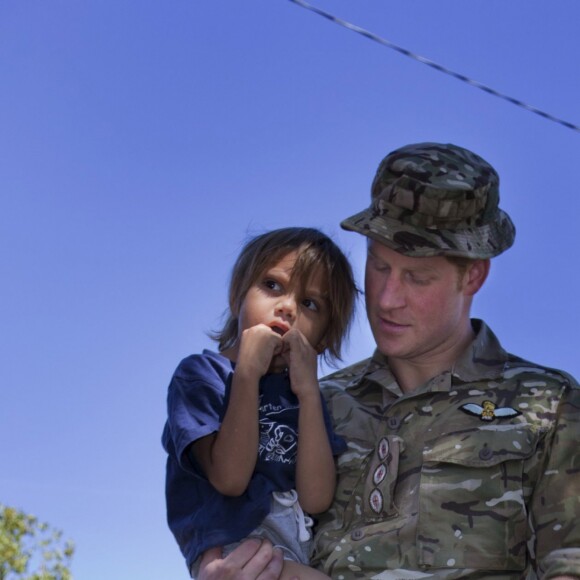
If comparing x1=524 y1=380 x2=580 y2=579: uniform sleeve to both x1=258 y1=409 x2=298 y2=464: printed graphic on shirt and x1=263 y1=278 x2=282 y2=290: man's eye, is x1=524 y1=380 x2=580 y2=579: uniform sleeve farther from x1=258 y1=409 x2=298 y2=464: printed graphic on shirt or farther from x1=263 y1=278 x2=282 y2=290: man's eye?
x1=263 y1=278 x2=282 y2=290: man's eye

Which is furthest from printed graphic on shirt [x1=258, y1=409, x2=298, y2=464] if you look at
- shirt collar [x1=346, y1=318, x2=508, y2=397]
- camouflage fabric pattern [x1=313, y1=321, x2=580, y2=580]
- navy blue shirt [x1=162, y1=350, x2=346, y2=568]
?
shirt collar [x1=346, y1=318, x2=508, y2=397]

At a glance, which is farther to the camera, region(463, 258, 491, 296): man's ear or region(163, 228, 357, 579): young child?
region(463, 258, 491, 296): man's ear

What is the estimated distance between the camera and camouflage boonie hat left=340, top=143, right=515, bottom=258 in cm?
354

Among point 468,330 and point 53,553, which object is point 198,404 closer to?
point 468,330

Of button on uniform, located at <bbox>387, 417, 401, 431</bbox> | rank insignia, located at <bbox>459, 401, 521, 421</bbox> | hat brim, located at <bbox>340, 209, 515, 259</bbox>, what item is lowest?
button on uniform, located at <bbox>387, 417, 401, 431</bbox>

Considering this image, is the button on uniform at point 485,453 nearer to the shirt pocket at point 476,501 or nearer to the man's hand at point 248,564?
the shirt pocket at point 476,501

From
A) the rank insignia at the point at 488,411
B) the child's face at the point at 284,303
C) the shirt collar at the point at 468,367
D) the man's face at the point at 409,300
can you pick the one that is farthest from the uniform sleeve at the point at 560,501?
the child's face at the point at 284,303

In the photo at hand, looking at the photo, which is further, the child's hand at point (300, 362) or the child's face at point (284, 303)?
the child's face at point (284, 303)

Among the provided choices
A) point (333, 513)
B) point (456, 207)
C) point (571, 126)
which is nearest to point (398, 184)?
point (456, 207)

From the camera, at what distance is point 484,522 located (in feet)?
10.7

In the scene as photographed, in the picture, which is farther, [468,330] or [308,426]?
[468,330]

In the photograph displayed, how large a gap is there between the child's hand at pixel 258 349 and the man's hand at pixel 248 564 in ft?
1.64

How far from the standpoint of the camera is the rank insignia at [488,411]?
3.43 metres

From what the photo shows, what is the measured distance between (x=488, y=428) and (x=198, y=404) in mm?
895
